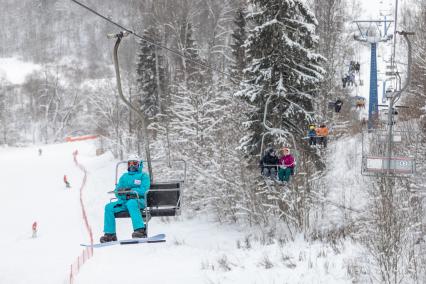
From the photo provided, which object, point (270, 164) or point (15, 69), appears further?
point (15, 69)

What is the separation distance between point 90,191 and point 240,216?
20597mm

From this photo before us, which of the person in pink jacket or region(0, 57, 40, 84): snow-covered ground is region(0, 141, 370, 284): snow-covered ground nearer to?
the person in pink jacket

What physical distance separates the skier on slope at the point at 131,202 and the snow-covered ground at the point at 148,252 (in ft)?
19.1

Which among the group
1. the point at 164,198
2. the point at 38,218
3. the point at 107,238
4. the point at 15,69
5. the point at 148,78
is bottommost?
the point at 38,218

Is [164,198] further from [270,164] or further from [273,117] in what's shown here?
[273,117]

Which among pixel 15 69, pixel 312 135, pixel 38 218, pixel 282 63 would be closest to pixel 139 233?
pixel 282 63

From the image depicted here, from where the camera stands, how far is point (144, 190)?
11.0 metres

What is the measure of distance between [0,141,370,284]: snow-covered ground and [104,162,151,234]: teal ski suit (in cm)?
583

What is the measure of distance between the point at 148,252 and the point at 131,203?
12.4 metres

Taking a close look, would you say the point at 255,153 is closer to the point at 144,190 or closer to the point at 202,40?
the point at 144,190

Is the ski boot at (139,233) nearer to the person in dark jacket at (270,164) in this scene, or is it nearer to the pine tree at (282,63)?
the person in dark jacket at (270,164)

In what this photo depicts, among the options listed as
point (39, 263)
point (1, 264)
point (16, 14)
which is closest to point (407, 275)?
point (39, 263)

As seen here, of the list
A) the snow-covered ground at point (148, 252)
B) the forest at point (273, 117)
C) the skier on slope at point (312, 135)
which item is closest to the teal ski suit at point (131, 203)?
the forest at point (273, 117)

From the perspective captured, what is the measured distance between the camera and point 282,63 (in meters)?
18.8
